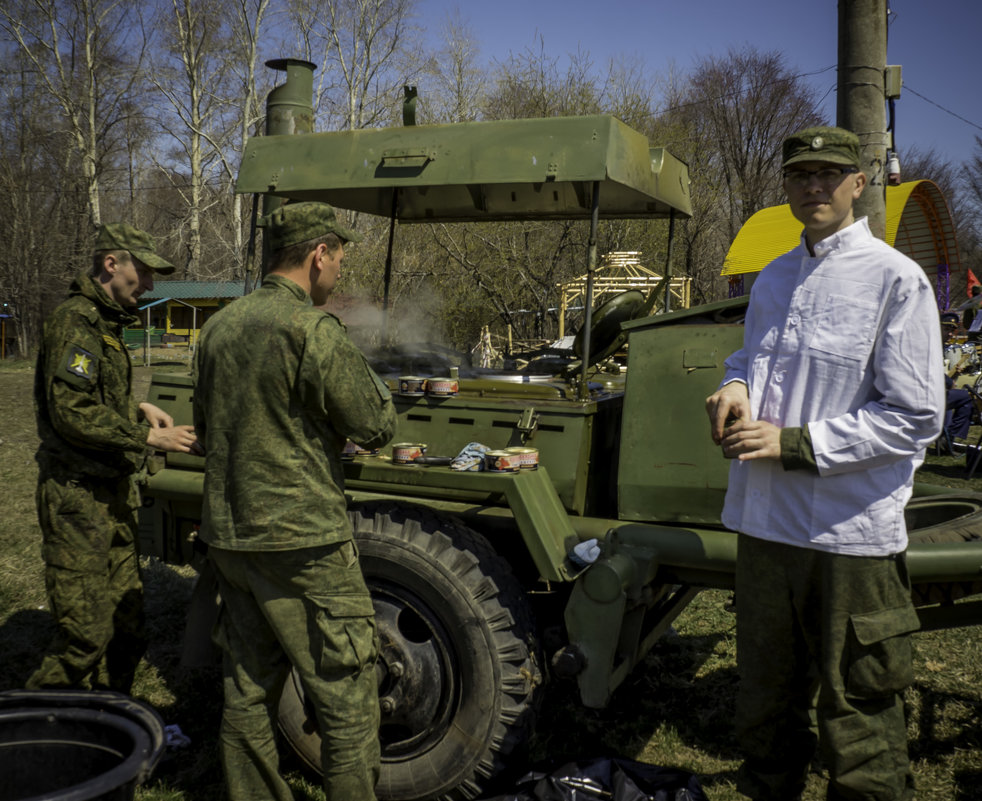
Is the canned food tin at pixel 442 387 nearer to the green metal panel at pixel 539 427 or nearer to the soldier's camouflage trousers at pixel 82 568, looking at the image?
the green metal panel at pixel 539 427

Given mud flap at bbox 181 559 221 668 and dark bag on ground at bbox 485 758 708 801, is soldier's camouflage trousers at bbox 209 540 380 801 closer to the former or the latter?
dark bag on ground at bbox 485 758 708 801

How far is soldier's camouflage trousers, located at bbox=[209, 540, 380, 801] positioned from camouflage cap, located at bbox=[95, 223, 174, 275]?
4.95 ft

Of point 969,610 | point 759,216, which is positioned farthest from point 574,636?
point 759,216

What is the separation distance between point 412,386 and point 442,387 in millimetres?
129

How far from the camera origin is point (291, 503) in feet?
8.84

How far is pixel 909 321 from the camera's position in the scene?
7.38ft

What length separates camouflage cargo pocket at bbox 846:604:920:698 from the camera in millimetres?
2318

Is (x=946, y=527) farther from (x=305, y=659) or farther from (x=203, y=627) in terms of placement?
(x=203, y=627)

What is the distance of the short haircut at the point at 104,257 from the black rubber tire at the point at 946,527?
3213 millimetres

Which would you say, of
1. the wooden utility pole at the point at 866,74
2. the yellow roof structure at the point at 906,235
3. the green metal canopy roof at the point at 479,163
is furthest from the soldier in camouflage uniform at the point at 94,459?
the yellow roof structure at the point at 906,235

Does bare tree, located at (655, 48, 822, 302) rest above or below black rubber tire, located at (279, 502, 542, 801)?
→ above

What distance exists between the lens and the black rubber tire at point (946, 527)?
303 centimetres

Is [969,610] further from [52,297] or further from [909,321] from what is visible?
[52,297]

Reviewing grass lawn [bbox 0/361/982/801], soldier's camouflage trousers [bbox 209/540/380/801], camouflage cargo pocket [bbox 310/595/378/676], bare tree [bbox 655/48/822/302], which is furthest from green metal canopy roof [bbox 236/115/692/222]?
bare tree [bbox 655/48/822/302]
